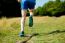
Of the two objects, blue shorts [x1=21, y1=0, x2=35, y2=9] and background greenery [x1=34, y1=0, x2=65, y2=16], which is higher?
blue shorts [x1=21, y1=0, x2=35, y2=9]

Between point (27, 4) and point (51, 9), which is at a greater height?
point (27, 4)

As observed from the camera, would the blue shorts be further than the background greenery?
No

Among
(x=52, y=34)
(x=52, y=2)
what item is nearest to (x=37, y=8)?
(x=52, y=2)

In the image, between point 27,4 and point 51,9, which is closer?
point 27,4

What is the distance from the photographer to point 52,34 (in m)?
8.13

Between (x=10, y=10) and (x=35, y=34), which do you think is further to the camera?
(x=10, y=10)

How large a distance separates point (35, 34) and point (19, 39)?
77 centimetres

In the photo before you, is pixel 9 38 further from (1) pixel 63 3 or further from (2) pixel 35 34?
(1) pixel 63 3

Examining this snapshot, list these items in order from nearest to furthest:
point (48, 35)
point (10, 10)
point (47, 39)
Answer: point (47, 39), point (48, 35), point (10, 10)

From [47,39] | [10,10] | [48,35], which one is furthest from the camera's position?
[10,10]

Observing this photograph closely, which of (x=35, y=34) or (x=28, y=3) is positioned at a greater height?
(x=28, y=3)

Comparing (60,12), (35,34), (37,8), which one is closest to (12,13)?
(37,8)

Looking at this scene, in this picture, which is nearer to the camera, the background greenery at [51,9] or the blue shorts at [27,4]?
the blue shorts at [27,4]

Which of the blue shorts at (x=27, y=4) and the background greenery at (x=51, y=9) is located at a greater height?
the blue shorts at (x=27, y=4)
